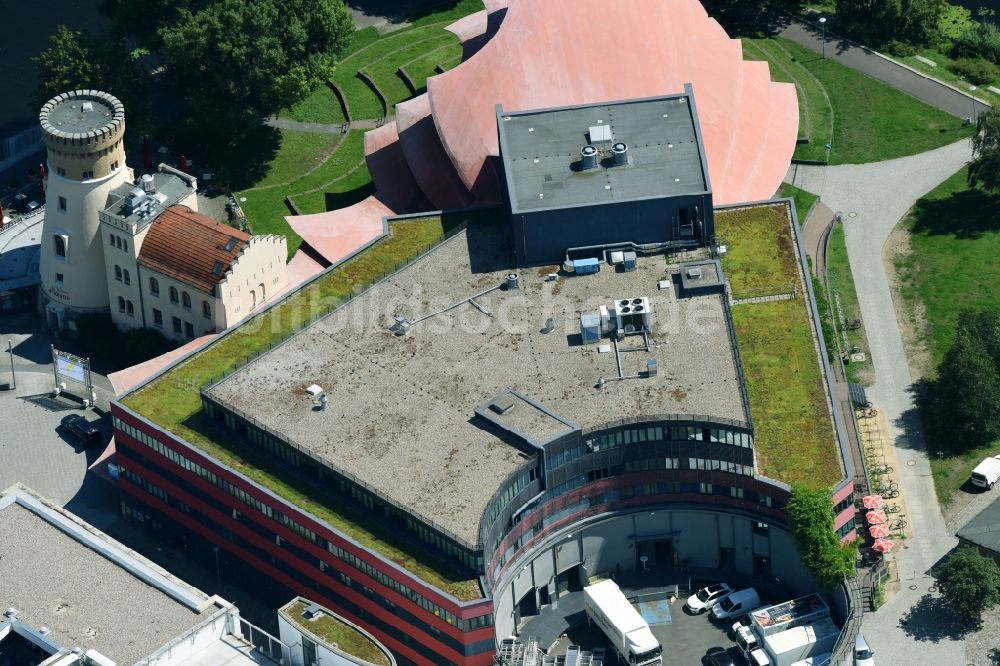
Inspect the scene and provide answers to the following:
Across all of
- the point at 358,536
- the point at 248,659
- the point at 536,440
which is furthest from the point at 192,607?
the point at 536,440

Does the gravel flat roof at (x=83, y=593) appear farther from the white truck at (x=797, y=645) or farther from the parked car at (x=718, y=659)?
the white truck at (x=797, y=645)

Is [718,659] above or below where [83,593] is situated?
below

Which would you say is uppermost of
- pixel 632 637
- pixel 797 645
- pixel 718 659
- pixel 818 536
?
pixel 818 536

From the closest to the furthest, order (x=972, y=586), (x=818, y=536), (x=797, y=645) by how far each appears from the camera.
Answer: (x=818, y=536), (x=797, y=645), (x=972, y=586)

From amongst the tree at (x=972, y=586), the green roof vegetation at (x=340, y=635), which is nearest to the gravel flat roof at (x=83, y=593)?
the green roof vegetation at (x=340, y=635)

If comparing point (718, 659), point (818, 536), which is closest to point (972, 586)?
point (818, 536)

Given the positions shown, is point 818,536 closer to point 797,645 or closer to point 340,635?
point 797,645

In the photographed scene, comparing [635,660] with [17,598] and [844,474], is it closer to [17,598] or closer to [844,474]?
[844,474]

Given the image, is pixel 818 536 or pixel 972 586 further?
pixel 972 586
